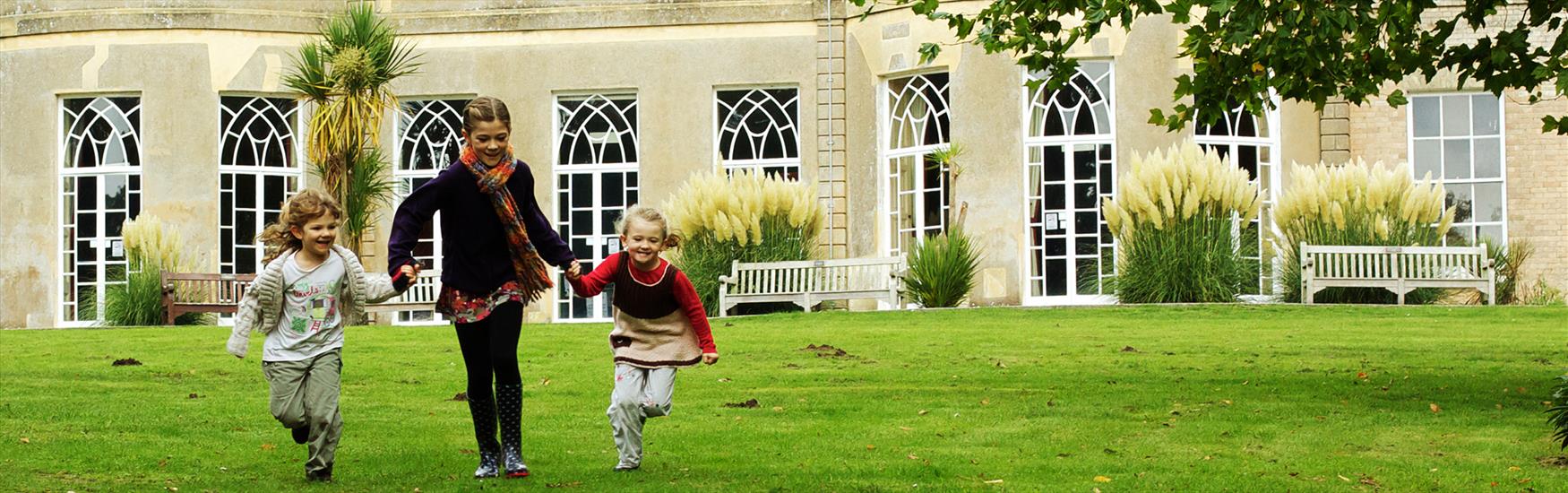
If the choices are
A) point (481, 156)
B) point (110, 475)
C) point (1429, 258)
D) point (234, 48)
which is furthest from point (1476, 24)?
point (234, 48)

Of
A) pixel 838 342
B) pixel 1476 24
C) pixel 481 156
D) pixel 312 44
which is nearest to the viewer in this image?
pixel 481 156

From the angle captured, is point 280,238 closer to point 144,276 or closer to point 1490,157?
point 144,276

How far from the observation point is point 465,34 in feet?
71.4

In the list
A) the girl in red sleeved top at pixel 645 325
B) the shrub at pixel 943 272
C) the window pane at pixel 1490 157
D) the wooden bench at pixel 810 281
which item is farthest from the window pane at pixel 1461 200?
the girl in red sleeved top at pixel 645 325

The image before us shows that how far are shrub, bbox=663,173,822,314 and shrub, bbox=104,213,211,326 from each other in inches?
216

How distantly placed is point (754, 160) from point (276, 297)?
1453cm

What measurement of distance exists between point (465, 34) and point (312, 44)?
6.31ft

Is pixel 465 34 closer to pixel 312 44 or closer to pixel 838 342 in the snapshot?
pixel 312 44

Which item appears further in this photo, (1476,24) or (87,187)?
(87,187)

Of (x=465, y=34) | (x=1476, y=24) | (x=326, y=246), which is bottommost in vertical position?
(x=326, y=246)

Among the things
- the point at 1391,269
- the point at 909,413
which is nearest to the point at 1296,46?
the point at 909,413

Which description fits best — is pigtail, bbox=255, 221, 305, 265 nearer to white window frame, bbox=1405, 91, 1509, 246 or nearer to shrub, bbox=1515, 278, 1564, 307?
shrub, bbox=1515, 278, 1564, 307

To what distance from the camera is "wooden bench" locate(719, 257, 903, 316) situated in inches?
705

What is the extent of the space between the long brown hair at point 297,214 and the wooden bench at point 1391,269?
39.0 feet
